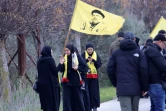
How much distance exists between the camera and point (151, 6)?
117 ft

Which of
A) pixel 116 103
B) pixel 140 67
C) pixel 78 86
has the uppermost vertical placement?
pixel 140 67

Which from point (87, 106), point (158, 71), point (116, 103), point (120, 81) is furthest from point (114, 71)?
point (116, 103)

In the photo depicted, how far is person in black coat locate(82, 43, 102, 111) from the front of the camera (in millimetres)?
12773

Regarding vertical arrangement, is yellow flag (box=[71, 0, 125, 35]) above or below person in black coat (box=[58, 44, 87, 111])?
above

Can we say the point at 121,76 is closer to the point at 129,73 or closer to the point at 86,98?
the point at 129,73

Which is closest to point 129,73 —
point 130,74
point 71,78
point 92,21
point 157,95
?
point 130,74

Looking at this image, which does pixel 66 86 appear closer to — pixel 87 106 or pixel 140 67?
pixel 87 106

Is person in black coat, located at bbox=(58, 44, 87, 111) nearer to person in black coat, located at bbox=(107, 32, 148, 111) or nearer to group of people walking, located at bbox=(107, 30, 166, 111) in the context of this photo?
group of people walking, located at bbox=(107, 30, 166, 111)

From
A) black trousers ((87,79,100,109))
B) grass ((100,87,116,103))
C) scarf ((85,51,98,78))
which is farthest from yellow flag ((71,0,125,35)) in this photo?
grass ((100,87,116,103))

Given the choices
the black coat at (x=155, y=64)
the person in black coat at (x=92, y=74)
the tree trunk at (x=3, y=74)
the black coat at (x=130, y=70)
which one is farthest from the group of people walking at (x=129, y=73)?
the tree trunk at (x=3, y=74)

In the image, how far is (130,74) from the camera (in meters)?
8.89

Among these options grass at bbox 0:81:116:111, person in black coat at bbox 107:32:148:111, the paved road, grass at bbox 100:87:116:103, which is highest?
person in black coat at bbox 107:32:148:111

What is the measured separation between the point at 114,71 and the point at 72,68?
7.57 ft

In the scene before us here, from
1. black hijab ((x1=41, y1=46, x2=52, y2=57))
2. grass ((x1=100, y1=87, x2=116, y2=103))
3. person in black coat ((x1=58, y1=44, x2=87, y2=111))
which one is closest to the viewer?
black hijab ((x1=41, y1=46, x2=52, y2=57))
